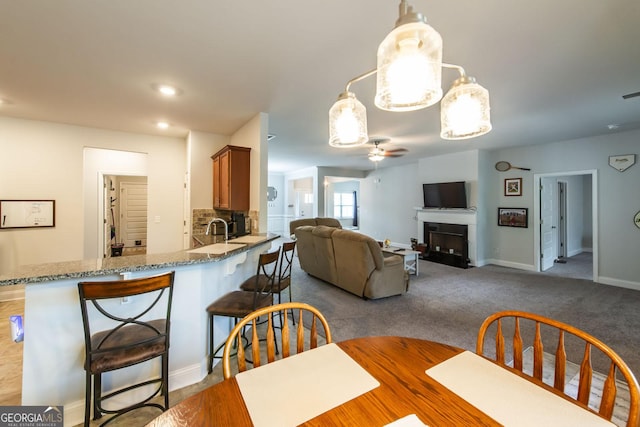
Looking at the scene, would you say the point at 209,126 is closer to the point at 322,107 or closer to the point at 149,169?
the point at 149,169

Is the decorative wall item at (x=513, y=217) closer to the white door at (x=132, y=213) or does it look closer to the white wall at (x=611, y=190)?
the white wall at (x=611, y=190)

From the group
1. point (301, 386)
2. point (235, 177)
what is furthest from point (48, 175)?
point (301, 386)

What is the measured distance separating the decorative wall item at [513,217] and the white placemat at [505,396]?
230 inches

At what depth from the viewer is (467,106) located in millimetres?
1133

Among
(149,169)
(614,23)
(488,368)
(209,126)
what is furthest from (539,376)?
(149,169)

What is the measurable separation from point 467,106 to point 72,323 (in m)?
2.53

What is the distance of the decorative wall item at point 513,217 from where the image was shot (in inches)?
218

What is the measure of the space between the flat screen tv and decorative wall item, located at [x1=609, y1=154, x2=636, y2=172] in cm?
230

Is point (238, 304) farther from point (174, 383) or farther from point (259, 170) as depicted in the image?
point (259, 170)

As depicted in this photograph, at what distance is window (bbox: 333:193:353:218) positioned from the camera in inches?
459

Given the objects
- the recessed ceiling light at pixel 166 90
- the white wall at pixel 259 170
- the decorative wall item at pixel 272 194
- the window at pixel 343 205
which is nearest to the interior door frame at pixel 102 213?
the recessed ceiling light at pixel 166 90

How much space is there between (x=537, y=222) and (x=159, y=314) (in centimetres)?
669

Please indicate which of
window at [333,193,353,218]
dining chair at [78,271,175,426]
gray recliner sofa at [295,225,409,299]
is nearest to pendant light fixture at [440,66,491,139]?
dining chair at [78,271,175,426]

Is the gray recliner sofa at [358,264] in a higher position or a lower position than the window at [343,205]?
lower
